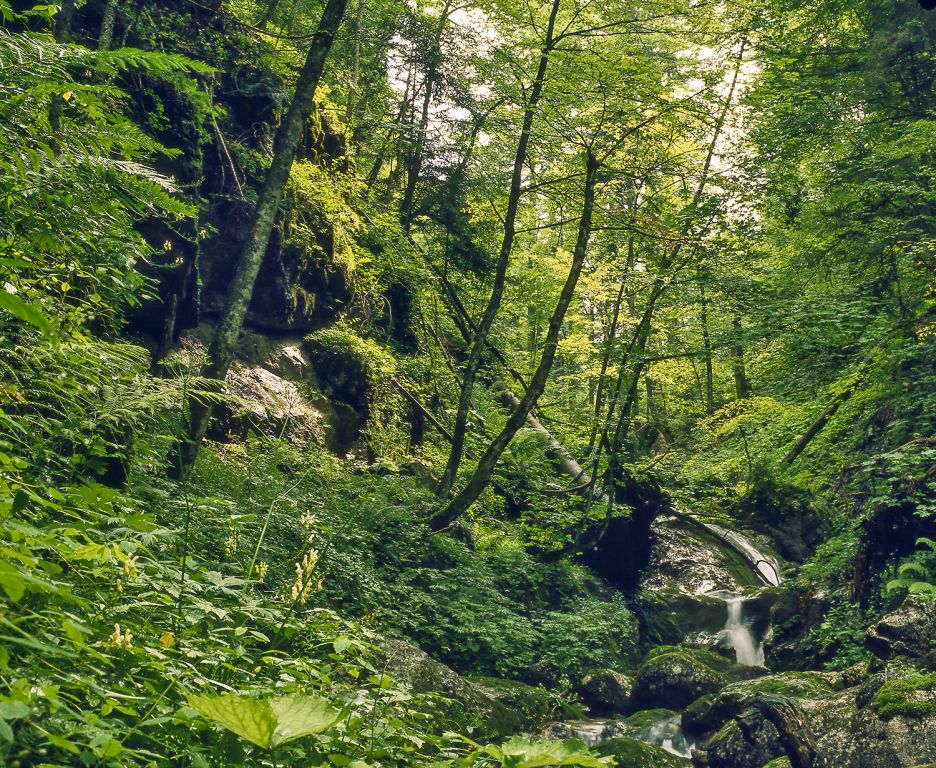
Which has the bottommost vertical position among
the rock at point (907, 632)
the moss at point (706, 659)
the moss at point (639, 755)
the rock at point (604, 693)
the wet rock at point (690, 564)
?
the rock at point (604, 693)

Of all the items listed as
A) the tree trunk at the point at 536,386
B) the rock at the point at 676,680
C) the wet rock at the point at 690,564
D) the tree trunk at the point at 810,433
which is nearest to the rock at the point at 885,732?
the rock at the point at 676,680

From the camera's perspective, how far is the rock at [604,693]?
11.5 metres

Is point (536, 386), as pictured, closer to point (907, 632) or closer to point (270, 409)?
point (270, 409)

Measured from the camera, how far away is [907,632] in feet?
26.4

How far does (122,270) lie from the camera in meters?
3.87

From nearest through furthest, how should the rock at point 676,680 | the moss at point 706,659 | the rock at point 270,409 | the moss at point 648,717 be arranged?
the rock at point 270,409 → the moss at point 648,717 → the rock at point 676,680 → the moss at point 706,659

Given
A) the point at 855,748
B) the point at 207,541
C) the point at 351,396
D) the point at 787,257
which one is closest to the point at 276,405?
the point at 351,396

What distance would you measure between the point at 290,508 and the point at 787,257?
13.3 meters

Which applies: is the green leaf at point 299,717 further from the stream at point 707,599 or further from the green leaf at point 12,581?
the stream at point 707,599

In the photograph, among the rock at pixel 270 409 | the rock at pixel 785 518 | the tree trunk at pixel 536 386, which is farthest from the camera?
the rock at pixel 785 518

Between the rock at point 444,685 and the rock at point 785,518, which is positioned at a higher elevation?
the rock at point 785,518

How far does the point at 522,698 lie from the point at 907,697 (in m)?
4.49

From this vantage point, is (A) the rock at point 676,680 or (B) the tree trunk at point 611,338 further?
(A) the rock at point 676,680

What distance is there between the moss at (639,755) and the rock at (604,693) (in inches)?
101
